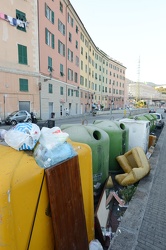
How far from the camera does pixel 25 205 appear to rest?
1.67 meters

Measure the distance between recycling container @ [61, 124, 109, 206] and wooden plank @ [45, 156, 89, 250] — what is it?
1.56m

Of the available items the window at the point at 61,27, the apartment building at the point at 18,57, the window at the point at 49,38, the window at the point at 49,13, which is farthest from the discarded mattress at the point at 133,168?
the window at the point at 61,27

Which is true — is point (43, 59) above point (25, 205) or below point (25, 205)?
above

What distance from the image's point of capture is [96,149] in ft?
13.2

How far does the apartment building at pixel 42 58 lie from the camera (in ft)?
60.1

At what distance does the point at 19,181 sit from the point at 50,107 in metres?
23.6

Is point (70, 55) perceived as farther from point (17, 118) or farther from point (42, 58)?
point (17, 118)

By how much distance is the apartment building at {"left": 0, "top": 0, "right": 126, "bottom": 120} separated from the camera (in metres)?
18.3

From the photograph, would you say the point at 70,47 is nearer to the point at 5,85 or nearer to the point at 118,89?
the point at 5,85

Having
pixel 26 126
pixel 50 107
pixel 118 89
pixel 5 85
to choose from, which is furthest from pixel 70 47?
pixel 118 89

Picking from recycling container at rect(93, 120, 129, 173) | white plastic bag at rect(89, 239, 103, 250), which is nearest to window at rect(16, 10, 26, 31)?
recycling container at rect(93, 120, 129, 173)

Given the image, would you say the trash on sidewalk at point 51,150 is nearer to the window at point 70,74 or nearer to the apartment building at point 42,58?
the apartment building at point 42,58

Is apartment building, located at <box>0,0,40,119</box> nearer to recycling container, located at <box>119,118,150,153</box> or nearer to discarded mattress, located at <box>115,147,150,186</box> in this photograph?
recycling container, located at <box>119,118,150,153</box>

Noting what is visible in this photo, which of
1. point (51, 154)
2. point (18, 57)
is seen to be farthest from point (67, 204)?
point (18, 57)
